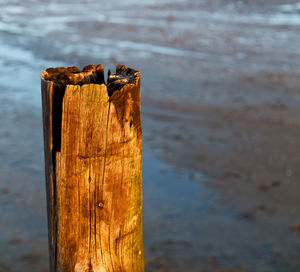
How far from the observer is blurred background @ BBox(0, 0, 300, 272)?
3.95m

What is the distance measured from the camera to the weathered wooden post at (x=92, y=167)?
4.96 feet

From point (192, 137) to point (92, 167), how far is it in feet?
14.9

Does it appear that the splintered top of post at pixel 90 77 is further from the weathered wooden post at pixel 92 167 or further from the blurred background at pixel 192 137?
the blurred background at pixel 192 137

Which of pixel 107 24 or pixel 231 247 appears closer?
pixel 231 247

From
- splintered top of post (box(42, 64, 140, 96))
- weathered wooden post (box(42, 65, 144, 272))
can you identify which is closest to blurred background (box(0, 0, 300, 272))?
weathered wooden post (box(42, 65, 144, 272))

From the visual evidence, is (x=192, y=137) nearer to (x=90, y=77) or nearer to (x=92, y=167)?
(x=90, y=77)

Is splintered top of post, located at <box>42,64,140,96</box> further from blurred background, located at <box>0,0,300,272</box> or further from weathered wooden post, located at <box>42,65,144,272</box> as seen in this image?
blurred background, located at <box>0,0,300,272</box>

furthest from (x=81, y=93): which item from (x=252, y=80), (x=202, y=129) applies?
(x=252, y=80)

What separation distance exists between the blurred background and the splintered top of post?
2.34 m

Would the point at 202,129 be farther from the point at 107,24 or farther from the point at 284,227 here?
the point at 107,24

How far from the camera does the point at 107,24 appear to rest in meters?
13.2

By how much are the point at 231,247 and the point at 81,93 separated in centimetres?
286

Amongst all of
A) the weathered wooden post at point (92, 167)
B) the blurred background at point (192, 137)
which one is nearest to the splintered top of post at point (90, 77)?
the weathered wooden post at point (92, 167)

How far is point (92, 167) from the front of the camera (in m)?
1.56
